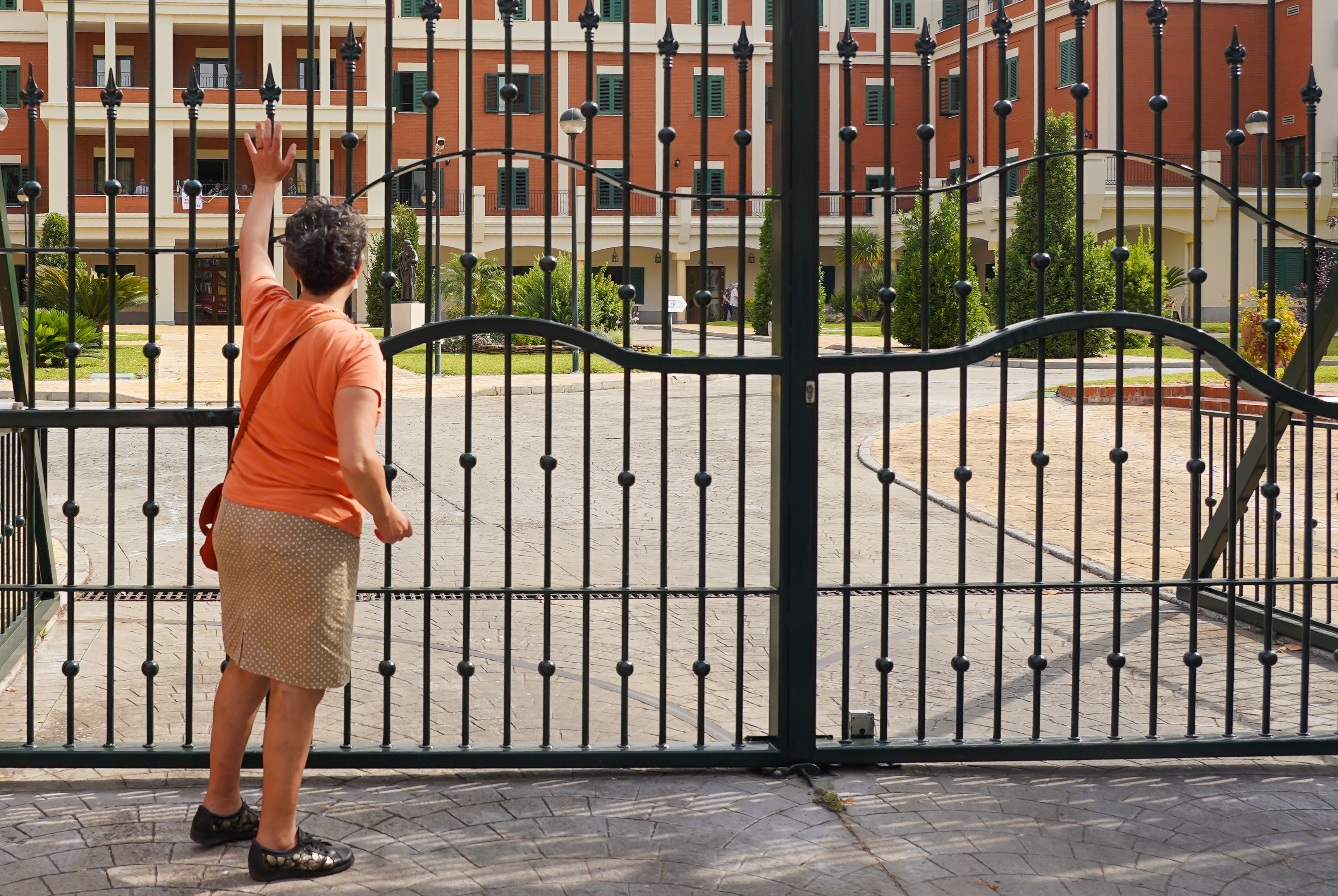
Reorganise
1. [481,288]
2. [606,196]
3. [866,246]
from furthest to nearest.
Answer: [606,196] → [866,246] → [481,288]

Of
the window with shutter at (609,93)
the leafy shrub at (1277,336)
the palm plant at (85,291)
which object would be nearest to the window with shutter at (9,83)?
the window with shutter at (609,93)

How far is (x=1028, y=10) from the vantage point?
40.8 meters

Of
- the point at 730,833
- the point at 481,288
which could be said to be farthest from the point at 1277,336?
the point at 481,288

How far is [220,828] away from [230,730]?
1.04ft

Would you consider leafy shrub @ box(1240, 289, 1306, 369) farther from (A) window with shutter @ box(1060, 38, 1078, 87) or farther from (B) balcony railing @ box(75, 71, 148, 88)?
(B) balcony railing @ box(75, 71, 148, 88)

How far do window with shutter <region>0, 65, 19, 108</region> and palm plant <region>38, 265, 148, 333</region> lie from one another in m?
21.7

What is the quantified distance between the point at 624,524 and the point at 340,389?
120 centimetres

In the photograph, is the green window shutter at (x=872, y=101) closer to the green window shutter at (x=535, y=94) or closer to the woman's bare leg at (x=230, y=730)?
the green window shutter at (x=535, y=94)

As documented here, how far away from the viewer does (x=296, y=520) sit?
344 centimetres

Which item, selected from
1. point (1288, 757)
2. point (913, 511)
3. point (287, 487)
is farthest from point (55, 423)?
point (913, 511)

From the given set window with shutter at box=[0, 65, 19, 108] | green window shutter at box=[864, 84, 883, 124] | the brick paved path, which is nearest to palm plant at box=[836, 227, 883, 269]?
green window shutter at box=[864, 84, 883, 124]

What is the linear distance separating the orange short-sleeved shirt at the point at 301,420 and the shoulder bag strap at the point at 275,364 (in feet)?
0.04

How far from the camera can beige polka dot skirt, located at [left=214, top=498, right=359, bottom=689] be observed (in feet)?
11.3

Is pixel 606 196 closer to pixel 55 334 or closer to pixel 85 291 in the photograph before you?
pixel 85 291
